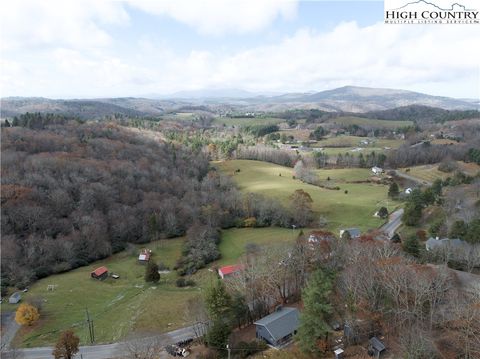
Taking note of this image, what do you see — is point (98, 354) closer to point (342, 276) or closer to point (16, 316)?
point (16, 316)

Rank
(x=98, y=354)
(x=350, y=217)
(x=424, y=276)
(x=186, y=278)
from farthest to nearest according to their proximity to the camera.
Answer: (x=350, y=217) < (x=186, y=278) < (x=98, y=354) < (x=424, y=276)

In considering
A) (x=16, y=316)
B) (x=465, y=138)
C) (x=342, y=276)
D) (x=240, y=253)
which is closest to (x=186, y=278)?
(x=240, y=253)

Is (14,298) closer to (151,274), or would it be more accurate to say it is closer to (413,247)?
(151,274)

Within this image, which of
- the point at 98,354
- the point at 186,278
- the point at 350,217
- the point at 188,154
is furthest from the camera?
the point at 188,154

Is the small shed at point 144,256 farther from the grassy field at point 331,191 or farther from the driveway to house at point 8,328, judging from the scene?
the grassy field at point 331,191

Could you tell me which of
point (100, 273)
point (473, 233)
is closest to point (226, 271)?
point (100, 273)

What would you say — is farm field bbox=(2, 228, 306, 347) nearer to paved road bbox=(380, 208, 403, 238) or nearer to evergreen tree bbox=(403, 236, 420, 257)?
paved road bbox=(380, 208, 403, 238)

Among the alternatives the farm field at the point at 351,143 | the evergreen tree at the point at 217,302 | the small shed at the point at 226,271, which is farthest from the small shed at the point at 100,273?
the farm field at the point at 351,143
